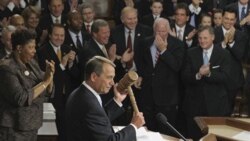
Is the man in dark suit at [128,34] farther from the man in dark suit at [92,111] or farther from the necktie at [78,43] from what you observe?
the man in dark suit at [92,111]

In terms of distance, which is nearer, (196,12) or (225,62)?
(225,62)

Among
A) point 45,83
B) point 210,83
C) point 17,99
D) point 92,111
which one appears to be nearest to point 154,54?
point 210,83

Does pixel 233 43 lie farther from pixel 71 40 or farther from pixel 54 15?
pixel 54 15

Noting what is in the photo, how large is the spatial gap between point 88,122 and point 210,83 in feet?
10.3

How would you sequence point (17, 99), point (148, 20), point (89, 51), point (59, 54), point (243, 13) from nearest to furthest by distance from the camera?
1. point (17, 99)
2. point (89, 51)
3. point (59, 54)
4. point (148, 20)
5. point (243, 13)

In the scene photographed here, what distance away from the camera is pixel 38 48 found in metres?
7.24

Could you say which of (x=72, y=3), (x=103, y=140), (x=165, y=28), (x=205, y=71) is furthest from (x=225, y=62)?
(x=103, y=140)

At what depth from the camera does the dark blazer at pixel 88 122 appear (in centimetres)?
390

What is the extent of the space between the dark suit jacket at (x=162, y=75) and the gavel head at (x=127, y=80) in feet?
9.01

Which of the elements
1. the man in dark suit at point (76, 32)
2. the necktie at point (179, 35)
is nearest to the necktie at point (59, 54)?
the man in dark suit at point (76, 32)

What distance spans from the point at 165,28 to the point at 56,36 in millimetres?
1275

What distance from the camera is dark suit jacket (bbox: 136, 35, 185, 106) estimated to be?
23.1 feet

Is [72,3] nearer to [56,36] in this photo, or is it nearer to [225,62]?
[56,36]

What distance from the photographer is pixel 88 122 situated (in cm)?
390
